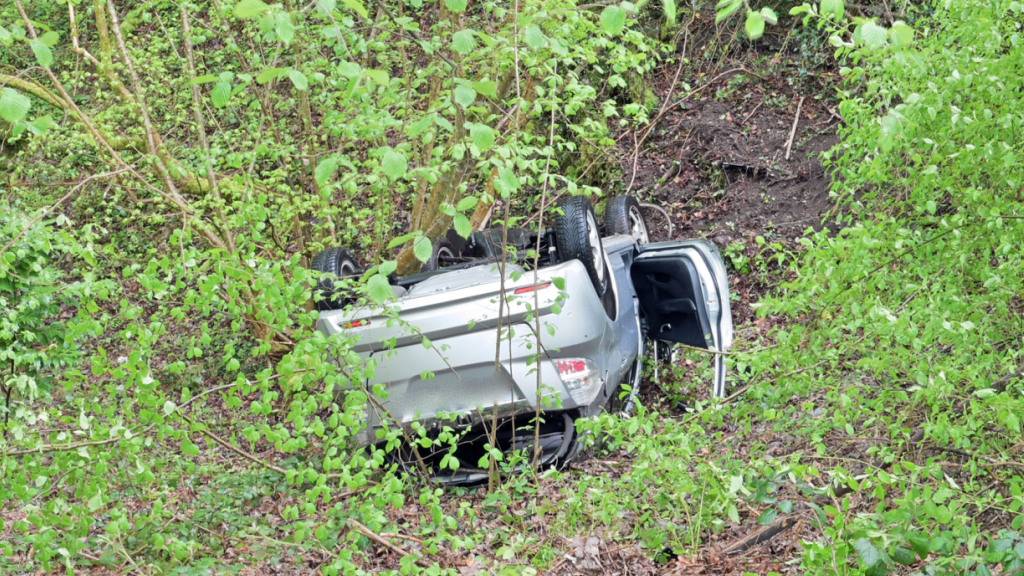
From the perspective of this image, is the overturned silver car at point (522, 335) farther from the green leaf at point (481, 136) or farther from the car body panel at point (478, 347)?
the green leaf at point (481, 136)

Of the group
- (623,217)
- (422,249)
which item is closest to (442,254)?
(623,217)

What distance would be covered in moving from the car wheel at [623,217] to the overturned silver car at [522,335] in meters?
1.63

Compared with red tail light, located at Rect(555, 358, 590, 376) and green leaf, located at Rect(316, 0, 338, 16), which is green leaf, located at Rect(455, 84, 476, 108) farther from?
red tail light, located at Rect(555, 358, 590, 376)

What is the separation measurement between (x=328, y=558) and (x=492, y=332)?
179 centimetres

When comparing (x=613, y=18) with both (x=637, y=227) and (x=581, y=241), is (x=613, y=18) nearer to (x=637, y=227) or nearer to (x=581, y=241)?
(x=581, y=241)

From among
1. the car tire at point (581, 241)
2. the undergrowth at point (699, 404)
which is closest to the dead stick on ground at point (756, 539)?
the undergrowth at point (699, 404)

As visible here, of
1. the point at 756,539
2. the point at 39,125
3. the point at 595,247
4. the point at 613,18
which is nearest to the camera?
the point at 613,18

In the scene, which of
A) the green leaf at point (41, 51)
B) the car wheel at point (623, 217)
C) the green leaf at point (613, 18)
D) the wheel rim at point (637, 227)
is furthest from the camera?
the wheel rim at point (637, 227)

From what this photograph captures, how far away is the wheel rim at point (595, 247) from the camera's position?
22.4ft

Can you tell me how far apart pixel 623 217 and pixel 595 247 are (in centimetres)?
261

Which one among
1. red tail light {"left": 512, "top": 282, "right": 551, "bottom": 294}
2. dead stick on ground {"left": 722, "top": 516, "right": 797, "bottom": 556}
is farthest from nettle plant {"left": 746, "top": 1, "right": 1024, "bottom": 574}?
red tail light {"left": 512, "top": 282, "right": 551, "bottom": 294}

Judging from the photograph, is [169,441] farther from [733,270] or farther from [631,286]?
[733,270]

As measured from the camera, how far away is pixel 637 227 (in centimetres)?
979

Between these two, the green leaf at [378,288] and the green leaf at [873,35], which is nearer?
the green leaf at [873,35]
